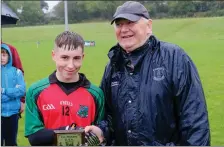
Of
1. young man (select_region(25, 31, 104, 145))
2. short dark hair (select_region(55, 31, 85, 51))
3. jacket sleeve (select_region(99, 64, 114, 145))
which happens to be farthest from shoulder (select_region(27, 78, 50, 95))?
jacket sleeve (select_region(99, 64, 114, 145))

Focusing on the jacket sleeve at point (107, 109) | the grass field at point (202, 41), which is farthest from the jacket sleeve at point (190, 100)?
the grass field at point (202, 41)

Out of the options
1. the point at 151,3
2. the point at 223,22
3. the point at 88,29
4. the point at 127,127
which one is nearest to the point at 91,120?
the point at 127,127

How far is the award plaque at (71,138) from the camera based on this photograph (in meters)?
1.95

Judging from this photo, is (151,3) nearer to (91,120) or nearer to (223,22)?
(223,22)

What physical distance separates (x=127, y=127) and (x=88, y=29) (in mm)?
4364

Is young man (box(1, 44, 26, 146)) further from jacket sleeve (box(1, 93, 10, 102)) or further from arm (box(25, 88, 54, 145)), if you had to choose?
arm (box(25, 88, 54, 145))

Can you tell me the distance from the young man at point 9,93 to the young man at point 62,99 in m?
1.78

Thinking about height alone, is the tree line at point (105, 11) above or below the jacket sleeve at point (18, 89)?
above

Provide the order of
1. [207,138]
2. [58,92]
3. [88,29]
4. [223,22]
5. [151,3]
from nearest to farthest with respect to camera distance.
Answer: [207,138]
[58,92]
[223,22]
[151,3]
[88,29]

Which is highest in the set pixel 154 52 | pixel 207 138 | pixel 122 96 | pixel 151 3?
pixel 151 3

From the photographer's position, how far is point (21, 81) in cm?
425

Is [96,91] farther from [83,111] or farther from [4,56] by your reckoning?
[4,56]

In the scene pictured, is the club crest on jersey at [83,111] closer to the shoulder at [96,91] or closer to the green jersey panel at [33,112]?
the shoulder at [96,91]

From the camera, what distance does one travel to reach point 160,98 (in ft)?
7.27
